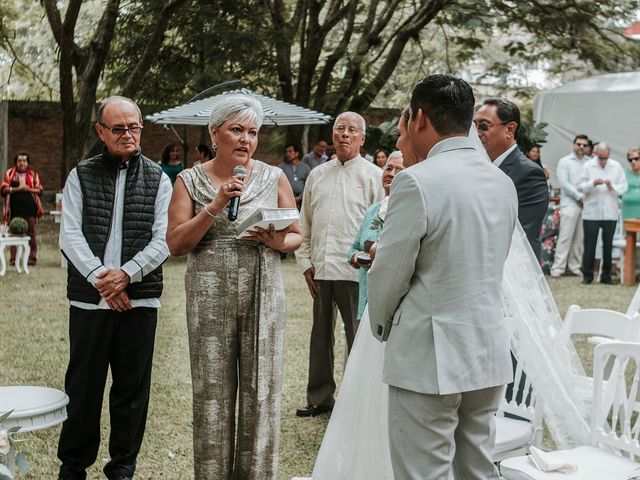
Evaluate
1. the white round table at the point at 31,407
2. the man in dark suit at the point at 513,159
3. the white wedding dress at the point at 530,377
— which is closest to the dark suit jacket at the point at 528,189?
the man in dark suit at the point at 513,159

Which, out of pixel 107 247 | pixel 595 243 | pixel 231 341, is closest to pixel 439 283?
pixel 231 341

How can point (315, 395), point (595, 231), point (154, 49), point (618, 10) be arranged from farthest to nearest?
point (618, 10) < point (154, 49) < point (595, 231) < point (315, 395)

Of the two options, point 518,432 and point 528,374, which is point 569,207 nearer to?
point 528,374

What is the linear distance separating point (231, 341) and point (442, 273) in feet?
4.96

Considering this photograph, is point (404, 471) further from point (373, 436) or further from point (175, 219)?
point (175, 219)

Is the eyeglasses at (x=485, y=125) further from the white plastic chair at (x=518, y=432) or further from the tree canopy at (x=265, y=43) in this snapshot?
the tree canopy at (x=265, y=43)

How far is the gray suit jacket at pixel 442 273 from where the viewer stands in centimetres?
288

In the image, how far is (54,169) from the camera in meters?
23.9

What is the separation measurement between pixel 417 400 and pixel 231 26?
13780 mm

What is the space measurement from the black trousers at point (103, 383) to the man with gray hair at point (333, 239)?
174cm

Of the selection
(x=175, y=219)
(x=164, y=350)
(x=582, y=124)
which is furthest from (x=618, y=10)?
(x=175, y=219)

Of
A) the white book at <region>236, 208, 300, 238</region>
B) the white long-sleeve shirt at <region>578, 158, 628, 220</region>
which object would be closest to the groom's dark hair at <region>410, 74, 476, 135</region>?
the white book at <region>236, 208, 300, 238</region>

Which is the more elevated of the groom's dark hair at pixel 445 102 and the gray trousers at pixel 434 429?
the groom's dark hair at pixel 445 102

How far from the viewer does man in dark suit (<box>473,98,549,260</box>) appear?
5102 millimetres
